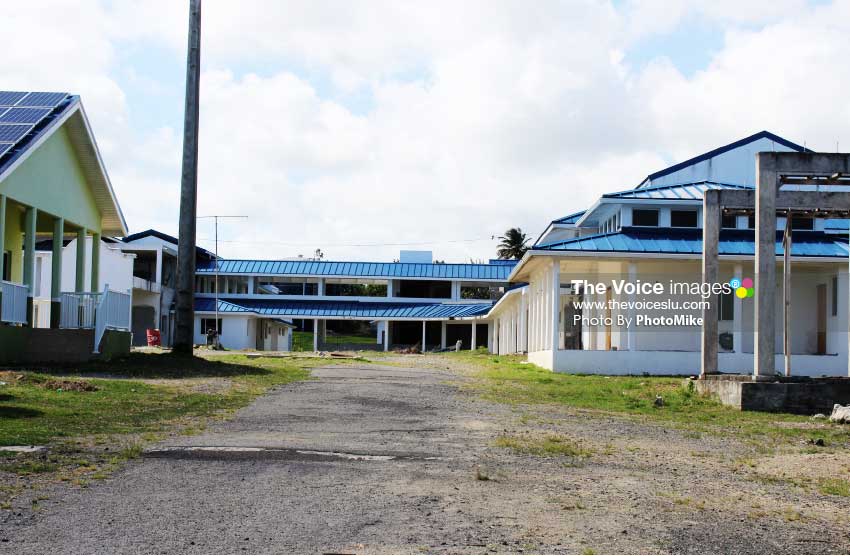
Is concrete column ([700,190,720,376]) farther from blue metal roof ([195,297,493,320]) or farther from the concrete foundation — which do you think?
blue metal roof ([195,297,493,320])

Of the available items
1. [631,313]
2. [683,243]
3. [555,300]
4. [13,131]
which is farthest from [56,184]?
[683,243]

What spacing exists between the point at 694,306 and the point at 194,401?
2218cm

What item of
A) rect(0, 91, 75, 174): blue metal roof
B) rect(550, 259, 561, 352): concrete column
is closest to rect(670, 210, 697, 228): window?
rect(550, 259, 561, 352): concrete column

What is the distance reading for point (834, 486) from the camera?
7578 millimetres

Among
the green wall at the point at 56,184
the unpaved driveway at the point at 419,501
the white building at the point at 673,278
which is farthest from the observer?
the white building at the point at 673,278

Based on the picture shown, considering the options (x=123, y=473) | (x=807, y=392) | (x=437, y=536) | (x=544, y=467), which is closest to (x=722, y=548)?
(x=437, y=536)

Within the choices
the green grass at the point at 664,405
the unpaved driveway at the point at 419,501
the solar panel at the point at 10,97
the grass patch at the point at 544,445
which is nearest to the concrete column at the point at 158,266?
the solar panel at the point at 10,97

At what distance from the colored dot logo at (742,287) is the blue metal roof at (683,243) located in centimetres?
103

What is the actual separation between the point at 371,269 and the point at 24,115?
48.4 m

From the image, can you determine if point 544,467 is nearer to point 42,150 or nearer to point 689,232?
point 42,150

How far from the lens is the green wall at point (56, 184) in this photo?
832 inches

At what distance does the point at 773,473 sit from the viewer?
8.25m

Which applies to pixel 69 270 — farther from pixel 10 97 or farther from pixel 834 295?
pixel 834 295

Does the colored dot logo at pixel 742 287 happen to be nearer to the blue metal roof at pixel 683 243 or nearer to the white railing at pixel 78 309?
the blue metal roof at pixel 683 243
